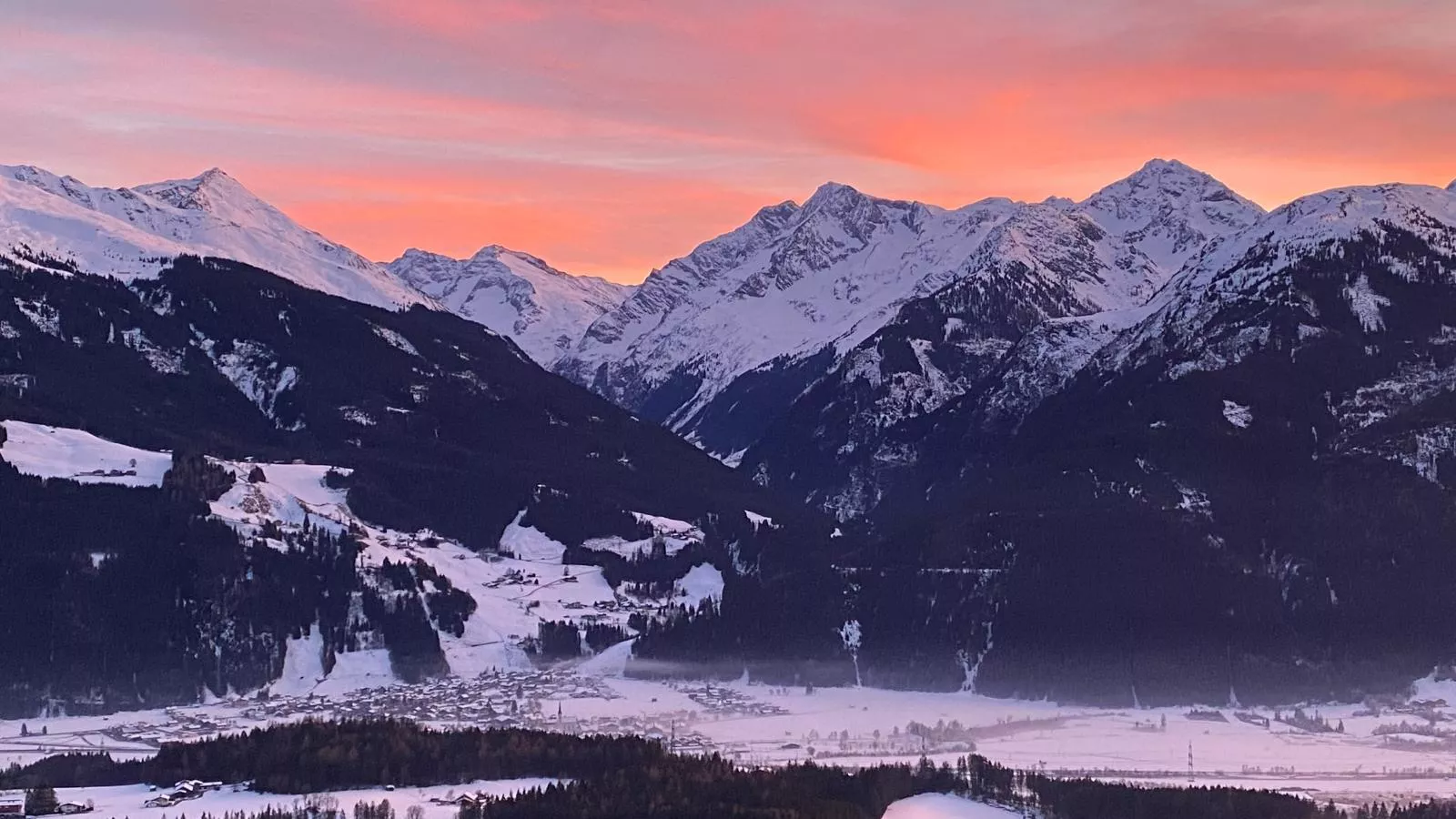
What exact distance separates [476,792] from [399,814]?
11.3 meters

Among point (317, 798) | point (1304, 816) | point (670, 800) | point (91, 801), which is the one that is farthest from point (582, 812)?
point (1304, 816)

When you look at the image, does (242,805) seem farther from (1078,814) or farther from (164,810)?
(1078,814)

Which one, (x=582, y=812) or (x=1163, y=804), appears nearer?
(x=582, y=812)

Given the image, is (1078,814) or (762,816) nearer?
(762,816)

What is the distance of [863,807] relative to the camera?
19938cm

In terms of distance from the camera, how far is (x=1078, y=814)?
655 ft

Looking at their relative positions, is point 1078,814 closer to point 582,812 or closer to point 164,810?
point 582,812

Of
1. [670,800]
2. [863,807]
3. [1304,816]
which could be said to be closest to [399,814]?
[670,800]

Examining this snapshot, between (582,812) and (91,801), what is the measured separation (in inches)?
1553

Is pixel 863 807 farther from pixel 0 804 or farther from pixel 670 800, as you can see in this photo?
pixel 0 804

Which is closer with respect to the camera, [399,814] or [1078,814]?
[399,814]

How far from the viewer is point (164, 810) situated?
188500 millimetres

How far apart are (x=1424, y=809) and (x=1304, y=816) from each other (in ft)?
41.3

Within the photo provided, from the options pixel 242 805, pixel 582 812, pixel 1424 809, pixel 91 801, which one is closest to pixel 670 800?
pixel 582 812
